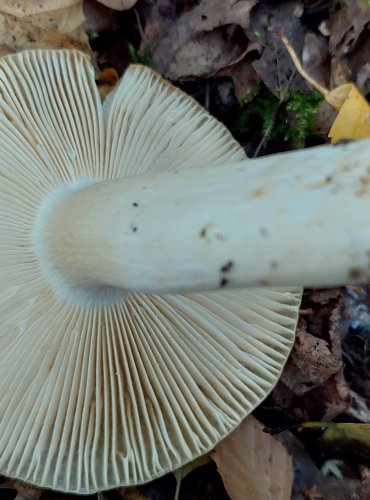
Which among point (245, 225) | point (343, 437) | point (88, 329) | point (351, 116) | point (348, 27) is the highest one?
point (348, 27)

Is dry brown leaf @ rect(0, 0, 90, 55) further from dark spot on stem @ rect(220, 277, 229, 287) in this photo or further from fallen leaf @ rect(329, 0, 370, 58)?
dark spot on stem @ rect(220, 277, 229, 287)

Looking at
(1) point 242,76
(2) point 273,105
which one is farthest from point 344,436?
(1) point 242,76

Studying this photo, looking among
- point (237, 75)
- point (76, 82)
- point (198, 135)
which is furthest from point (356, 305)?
point (76, 82)

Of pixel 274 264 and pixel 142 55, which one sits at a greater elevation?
pixel 142 55

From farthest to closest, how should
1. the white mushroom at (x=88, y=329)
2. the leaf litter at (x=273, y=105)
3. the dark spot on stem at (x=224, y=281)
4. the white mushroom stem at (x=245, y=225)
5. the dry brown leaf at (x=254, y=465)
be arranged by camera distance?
1. the leaf litter at (x=273, y=105)
2. the dry brown leaf at (x=254, y=465)
3. the white mushroom at (x=88, y=329)
4. the dark spot on stem at (x=224, y=281)
5. the white mushroom stem at (x=245, y=225)

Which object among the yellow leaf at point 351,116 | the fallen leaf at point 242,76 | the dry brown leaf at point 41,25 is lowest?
the yellow leaf at point 351,116

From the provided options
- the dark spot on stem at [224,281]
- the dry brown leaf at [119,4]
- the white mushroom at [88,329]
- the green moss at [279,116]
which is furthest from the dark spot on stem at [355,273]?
the dry brown leaf at [119,4]

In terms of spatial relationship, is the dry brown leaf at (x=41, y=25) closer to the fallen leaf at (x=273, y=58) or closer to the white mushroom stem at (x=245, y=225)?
the fallen leaf at (x=273, y=58)

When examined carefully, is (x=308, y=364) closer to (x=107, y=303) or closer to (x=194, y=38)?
(x=107, y=303)
